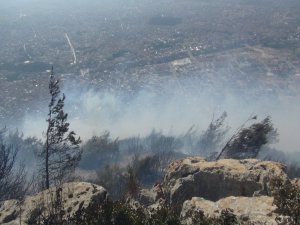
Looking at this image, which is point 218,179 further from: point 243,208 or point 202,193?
point 243,208

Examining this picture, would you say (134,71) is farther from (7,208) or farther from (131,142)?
(7,208)

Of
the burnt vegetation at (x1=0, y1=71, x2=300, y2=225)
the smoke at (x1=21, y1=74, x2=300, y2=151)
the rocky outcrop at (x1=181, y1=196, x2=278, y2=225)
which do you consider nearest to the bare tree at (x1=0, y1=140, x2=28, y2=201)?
the burnt vegetation at (x1=0, y1=71, x2=300, y2=225)

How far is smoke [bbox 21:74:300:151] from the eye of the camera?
352 feet

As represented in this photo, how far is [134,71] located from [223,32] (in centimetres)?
4915

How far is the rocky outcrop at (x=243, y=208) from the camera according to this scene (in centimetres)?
1438

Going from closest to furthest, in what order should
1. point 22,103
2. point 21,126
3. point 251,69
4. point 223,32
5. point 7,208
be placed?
point 7,208 < point 21,126 < point 22,103 < point 251,69 < point 223,32

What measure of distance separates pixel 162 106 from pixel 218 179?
100608mm

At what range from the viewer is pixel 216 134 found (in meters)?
84.2

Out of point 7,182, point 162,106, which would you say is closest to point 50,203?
point 7,182

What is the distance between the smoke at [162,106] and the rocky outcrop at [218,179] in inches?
3020

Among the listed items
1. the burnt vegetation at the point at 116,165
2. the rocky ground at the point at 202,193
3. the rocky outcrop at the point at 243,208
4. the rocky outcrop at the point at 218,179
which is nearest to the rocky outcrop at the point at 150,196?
the rocky ground at the point at 202,193

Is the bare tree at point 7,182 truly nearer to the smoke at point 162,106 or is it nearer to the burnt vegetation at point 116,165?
the burnt vegetation at point 116,165

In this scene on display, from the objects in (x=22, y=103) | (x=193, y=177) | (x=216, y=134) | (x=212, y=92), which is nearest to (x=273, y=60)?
(x=212, y=92)

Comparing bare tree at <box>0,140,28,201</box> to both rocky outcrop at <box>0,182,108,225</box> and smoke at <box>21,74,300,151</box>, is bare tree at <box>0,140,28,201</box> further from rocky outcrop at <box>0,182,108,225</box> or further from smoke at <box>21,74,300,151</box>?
smoke at <box>21,74,300,151</box>
